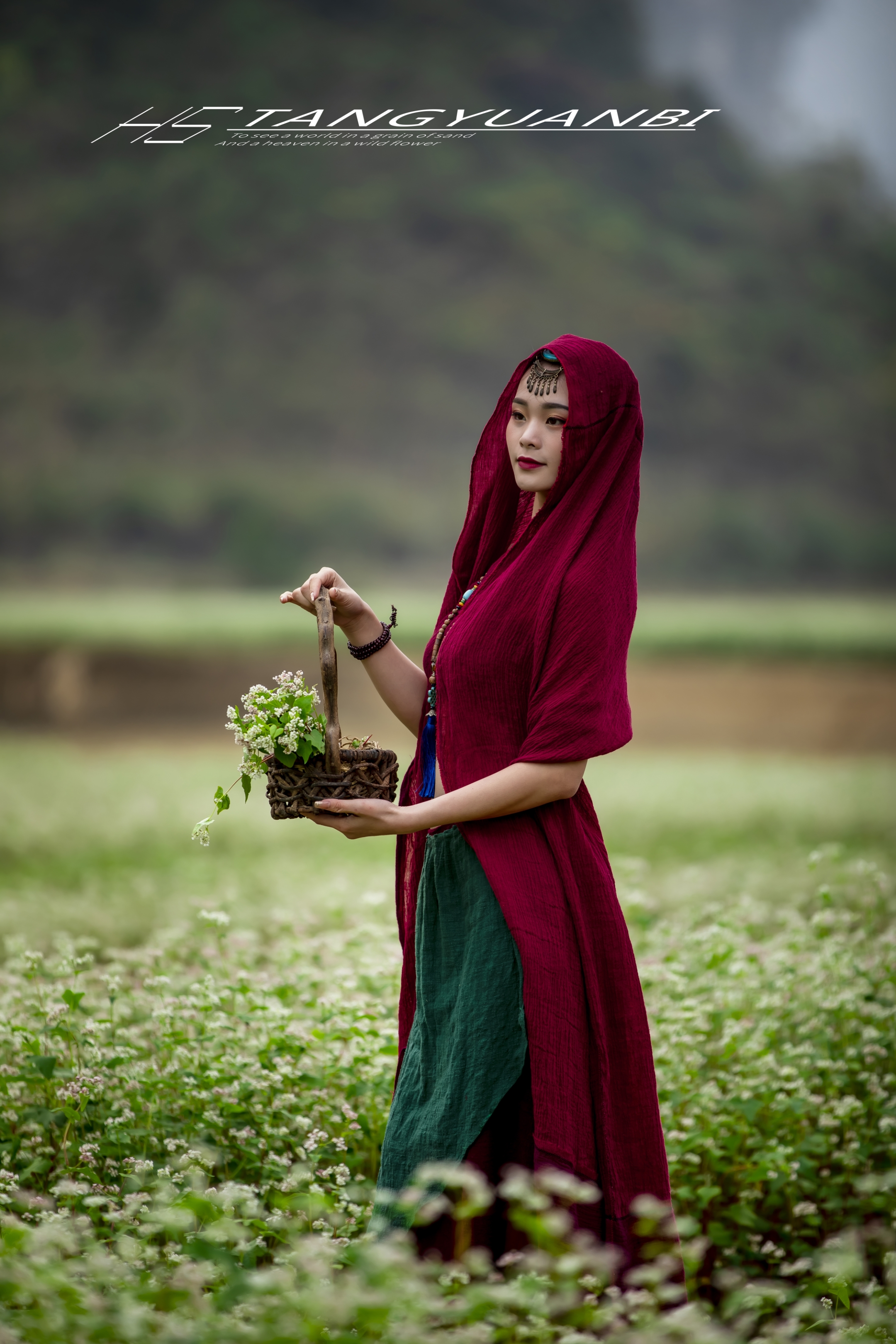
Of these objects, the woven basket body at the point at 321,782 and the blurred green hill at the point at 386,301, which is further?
the blurred green hill at the point at 386,301

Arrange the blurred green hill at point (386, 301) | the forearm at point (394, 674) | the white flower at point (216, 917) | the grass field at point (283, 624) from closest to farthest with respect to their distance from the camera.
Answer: the forearm at point (394, 674)
the white flower at point (216, 917)
the grass field at point (283, 624)
the blurred green hill at point (386, 301)

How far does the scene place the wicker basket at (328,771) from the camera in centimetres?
176

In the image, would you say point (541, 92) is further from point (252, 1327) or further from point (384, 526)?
point (252, 1327)

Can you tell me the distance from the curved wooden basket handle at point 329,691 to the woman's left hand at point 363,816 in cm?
6

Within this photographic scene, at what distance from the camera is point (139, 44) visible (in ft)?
55.9

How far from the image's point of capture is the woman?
1710mm

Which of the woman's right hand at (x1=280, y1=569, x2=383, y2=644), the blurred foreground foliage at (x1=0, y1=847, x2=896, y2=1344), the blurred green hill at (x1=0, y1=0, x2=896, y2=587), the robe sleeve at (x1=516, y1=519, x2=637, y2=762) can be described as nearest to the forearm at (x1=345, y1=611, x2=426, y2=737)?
the woman's right hand at (x1=280, y1=569, x2=383, y2=644)

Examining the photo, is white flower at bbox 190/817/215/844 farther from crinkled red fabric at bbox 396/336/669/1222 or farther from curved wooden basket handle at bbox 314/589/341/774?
crinkled red fabric at bbox 396/336/669/1222

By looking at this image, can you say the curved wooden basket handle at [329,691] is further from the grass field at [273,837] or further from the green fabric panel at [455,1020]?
the grass field at [273,837]

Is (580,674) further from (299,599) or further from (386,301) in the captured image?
(386,301)

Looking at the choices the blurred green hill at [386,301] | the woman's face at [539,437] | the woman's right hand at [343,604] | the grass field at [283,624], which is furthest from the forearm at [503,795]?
the blurred green hill at [386,301]

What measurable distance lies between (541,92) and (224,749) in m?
11.9

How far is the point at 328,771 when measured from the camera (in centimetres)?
178

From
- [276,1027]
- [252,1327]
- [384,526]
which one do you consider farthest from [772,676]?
[252,1327]
